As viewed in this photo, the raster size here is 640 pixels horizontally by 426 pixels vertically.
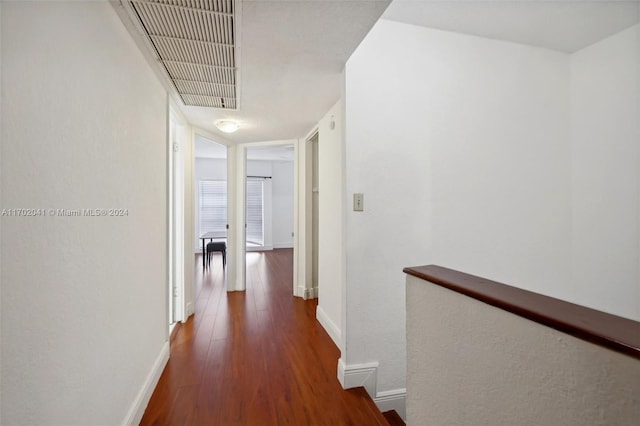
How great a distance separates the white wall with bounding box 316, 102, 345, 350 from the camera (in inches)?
92.0

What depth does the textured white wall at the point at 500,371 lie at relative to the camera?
1.61 ft

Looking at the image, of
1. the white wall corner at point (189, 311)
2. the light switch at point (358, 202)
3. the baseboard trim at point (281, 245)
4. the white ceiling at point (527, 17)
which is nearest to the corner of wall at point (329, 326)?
the light switch at point (358, 202)

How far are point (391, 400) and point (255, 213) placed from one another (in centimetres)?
606

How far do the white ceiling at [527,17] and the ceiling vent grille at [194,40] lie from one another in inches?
43.5

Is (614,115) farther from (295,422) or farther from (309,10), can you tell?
(295,422)

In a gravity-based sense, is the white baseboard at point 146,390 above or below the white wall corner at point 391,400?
above

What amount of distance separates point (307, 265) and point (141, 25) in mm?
2838

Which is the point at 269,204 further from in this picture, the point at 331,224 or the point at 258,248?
the point at 331,224

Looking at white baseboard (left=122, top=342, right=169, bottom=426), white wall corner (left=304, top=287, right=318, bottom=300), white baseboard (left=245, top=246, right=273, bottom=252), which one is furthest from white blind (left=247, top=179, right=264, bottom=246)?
white baseboard (left=122, top=342, right=169, bottom=426)

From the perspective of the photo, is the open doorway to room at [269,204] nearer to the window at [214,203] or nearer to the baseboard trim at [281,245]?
the baseboard trim at [281,245]

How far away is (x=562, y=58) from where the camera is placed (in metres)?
2.25

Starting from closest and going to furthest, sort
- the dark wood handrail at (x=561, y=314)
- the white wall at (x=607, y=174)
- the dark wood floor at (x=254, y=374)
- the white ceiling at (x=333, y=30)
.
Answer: the dark wood handrail at (x=561, y=314) < the white ceiling at (x=333, y=30) < the dark wood floor at (x=254, y=374) < the white wall at (x=607, y=174)

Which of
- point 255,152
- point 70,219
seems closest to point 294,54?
point 70,219

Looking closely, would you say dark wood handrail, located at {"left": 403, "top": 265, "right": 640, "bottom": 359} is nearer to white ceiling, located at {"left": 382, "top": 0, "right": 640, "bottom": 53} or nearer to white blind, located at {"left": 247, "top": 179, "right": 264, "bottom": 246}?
white ceiling, located at {"left": 382, "top": 0, "right": 640, "bottom": 53}
